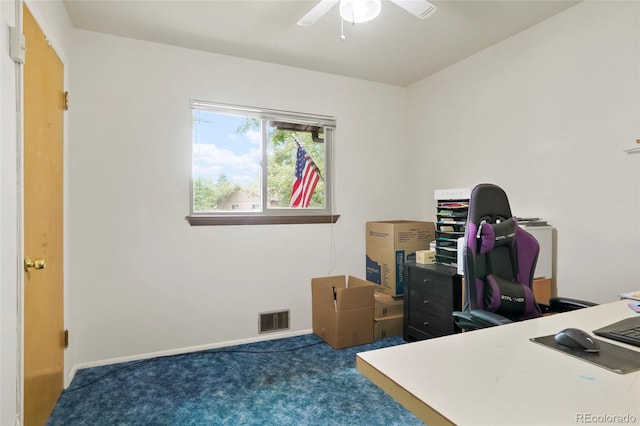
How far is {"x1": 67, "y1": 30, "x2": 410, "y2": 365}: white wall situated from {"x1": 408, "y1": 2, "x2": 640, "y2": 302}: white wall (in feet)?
4.41

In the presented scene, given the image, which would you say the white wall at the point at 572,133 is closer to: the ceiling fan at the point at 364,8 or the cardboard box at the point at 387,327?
the ceiling fan at the point at 364,8

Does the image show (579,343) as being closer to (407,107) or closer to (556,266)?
(556,266)

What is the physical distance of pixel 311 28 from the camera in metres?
2.73

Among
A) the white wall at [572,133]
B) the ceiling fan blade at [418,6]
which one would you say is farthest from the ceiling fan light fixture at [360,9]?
the white wall at [572,133]

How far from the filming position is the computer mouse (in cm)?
105

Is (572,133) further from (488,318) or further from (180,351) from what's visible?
(180,351)

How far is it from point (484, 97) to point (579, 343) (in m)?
2.54

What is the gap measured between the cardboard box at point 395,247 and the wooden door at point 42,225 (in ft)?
8.26

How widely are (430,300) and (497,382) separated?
2.18m

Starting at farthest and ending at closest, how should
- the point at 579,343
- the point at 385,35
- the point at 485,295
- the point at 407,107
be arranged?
the point at 407,107 → the point at 385,35 → the point at 485,295 → the point at 579,343

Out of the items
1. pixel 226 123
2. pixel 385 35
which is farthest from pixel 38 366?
pixel 385 35

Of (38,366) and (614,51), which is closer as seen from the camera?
(38,366)

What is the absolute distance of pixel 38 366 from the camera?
74.0 inches

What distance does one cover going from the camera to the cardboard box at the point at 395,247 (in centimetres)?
339
